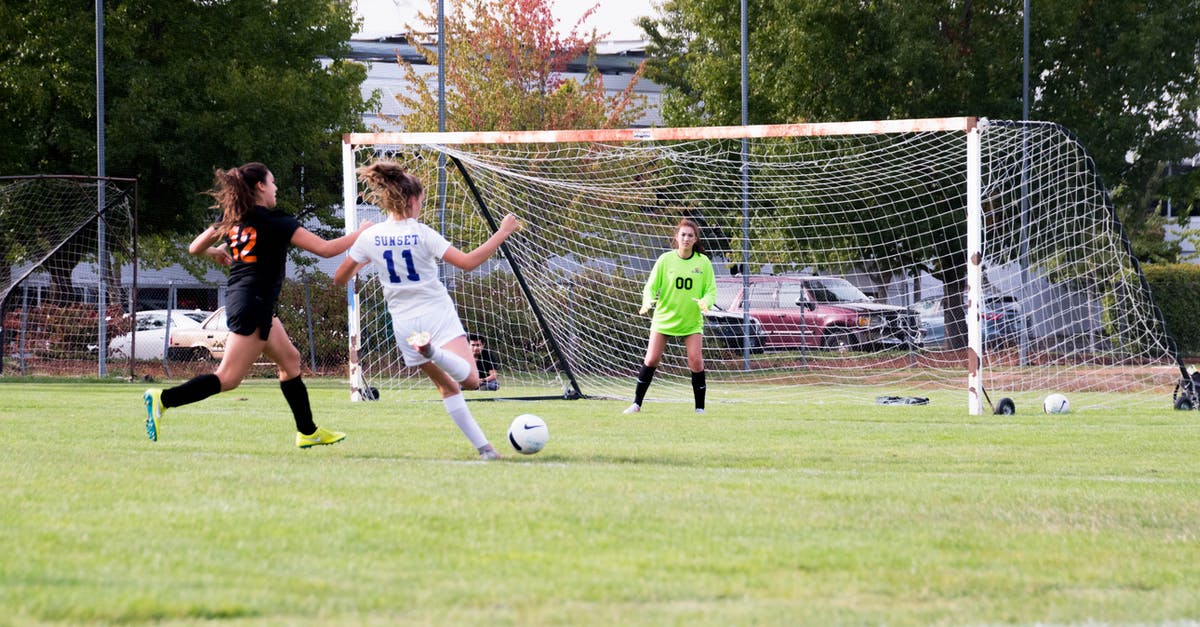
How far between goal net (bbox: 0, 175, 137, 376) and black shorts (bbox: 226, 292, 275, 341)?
567 inches

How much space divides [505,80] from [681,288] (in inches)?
780

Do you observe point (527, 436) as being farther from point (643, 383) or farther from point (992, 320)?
point (992, 320)

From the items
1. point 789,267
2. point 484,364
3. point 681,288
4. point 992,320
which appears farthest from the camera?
point 789,267

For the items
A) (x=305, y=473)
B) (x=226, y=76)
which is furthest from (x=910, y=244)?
(x=305, y=473)

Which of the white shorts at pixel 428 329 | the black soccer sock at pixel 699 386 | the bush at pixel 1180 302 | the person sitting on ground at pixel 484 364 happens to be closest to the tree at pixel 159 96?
the person sitting on ground at pixel 484 364

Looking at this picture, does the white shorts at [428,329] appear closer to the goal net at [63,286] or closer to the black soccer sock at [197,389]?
the black soccer sock at [197,389]

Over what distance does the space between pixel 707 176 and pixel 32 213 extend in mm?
10534

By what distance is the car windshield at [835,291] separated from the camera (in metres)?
23.6

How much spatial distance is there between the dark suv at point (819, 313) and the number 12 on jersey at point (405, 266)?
14.7 metres

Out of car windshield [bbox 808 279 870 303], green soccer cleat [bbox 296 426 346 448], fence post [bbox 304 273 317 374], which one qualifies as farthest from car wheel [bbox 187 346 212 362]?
green soccer cleat [bbox 296 426 346 448]

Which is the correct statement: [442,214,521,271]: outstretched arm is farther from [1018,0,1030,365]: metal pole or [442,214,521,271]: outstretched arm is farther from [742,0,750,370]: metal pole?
[742,0,750,370]: metal pole

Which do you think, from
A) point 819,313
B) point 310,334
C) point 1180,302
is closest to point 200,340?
point 310,334

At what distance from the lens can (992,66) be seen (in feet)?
82.4

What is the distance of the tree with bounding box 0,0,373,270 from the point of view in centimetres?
2353
